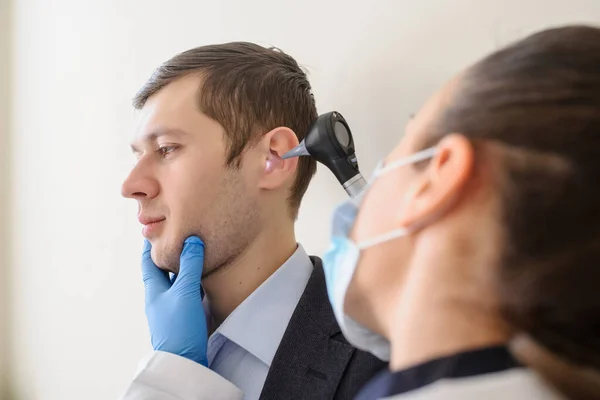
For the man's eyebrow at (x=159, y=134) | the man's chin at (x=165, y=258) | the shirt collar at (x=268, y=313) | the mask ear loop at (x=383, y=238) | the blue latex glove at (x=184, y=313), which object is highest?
the man's eyebrow at (x=159, y=134)

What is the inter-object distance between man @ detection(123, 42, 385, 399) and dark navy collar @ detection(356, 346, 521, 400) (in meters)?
0.46

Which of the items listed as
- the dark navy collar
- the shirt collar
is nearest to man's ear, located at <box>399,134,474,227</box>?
the dark navy collar

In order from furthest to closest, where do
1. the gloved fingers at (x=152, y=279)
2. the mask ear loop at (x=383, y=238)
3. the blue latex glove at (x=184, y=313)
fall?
the gloved fingers at (x=152, y=279), the blue latex glove at (x=184, y=313), the mask ear loop at (x=383, y=238)

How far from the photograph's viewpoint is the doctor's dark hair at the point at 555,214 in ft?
1.28

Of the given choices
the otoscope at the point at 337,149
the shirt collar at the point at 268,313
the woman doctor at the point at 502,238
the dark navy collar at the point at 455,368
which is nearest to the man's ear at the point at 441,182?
the woman doctor at the point at 502,238

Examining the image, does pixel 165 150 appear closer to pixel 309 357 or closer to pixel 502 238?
pixel 309 357

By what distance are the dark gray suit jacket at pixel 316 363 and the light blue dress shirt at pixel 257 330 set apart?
0.05m

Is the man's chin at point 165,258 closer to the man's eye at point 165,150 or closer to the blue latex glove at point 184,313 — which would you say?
the blue latex glove at point 184,313

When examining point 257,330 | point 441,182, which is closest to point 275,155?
point 257,330

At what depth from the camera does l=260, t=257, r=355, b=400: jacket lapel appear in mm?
810

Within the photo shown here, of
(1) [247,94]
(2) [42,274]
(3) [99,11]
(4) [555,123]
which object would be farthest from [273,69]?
(2) [42,274]

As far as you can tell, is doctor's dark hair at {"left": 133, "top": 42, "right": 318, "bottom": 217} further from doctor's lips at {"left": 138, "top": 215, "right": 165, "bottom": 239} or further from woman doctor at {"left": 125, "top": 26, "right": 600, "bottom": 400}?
woman doctor at {"left": 125, "top": 26, "right": 600, "bottom": 400}

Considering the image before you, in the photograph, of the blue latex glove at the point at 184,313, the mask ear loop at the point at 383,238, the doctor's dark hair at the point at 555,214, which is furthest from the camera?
the blue latex glove at the point at 184,313

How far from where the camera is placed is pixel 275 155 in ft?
3.28
